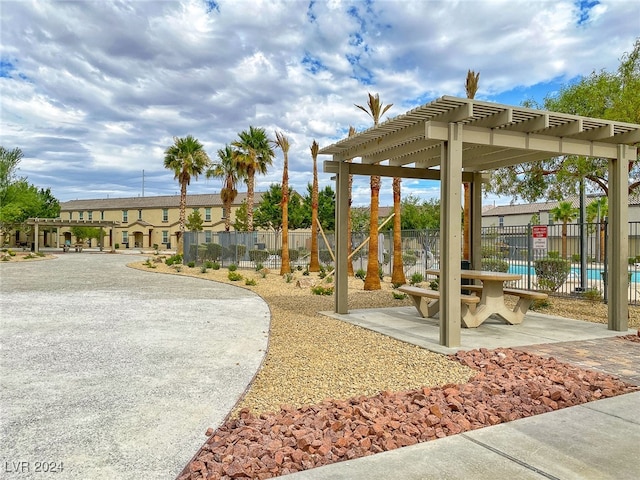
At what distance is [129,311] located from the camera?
9492mm

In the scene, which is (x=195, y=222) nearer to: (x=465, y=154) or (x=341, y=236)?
(x=341, y=236)

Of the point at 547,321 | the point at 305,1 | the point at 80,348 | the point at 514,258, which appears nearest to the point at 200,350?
the point at 80,348

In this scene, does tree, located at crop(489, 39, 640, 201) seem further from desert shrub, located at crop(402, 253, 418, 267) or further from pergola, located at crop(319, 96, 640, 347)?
desert shrub, located at crop(402, 253, 418, 267)

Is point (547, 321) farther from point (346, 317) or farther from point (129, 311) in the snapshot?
→ point (129, 311)

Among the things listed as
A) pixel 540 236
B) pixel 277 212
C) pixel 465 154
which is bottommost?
pixel 540 236

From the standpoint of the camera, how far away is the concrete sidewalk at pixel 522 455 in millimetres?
2811

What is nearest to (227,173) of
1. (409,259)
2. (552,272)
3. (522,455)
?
(409,259)

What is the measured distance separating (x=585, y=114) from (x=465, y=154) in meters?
6.35

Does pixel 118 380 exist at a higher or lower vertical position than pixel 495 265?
lower

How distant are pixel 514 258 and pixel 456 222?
898 cm

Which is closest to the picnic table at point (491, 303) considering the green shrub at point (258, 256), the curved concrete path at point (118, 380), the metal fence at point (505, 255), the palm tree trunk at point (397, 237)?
the metal fence at point (505, 255)

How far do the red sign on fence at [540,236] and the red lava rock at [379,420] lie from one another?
23.2 ft

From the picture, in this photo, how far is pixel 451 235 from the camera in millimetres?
6164

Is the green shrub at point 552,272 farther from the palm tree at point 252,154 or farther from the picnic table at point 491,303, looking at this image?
the palm tree at point 252,154
